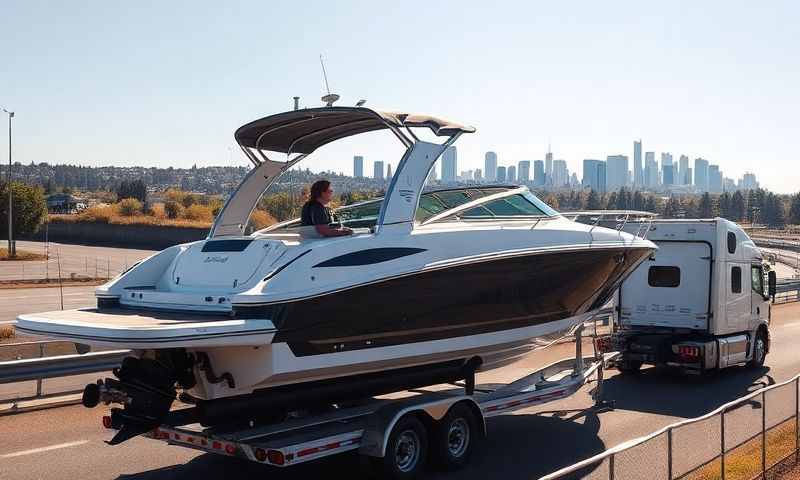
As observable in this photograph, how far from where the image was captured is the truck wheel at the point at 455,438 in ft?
29.2

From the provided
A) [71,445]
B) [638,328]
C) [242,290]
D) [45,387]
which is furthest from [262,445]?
[638,328]

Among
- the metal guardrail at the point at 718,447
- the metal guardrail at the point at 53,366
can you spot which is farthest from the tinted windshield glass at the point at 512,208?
the metal guardrail at the point at 53,366

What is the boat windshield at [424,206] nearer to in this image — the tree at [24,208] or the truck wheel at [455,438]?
the truck wheel at [455,438]

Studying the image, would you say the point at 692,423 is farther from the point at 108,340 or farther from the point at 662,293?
the point at 662,293

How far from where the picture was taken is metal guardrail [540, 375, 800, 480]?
6.71 meters

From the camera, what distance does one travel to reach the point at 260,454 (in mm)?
7699

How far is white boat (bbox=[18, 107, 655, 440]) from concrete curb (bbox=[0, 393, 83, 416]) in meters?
3.50

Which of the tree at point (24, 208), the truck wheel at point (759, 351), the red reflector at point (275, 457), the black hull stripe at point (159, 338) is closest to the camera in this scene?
the black hull stripe at point (159, 338)

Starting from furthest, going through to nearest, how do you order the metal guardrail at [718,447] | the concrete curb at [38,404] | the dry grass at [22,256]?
the dry grass at [22,256] → the concrete curb at [38,404] → the metal guardrail at [718,447]

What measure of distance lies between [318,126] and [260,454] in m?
4.08

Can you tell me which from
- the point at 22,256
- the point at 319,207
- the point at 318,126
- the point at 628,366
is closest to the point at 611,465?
the point at 319,207

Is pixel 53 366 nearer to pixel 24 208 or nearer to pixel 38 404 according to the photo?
pixel 38 404

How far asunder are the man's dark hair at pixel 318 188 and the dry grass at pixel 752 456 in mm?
4662

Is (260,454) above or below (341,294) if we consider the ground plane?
below
